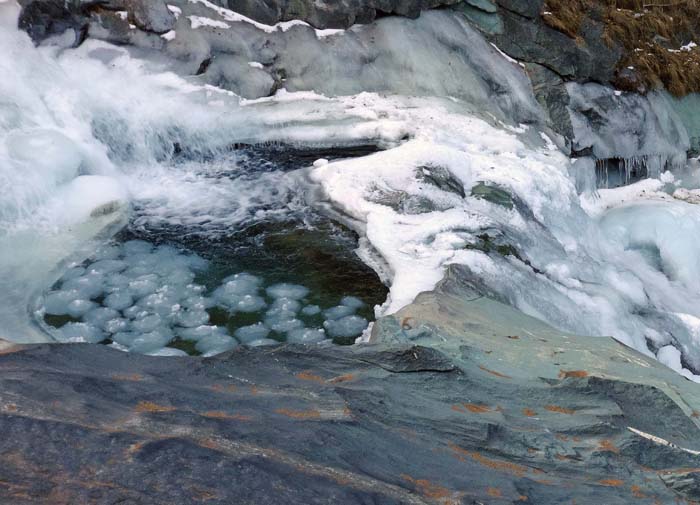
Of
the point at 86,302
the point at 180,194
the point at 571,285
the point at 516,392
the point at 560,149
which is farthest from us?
the point at 560,149

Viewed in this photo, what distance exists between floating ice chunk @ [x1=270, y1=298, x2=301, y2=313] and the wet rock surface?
125 cm

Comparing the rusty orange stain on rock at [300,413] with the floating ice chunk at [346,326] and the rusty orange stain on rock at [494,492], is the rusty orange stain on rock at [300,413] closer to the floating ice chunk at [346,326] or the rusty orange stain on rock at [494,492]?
the rusty orange stain on rock at [494,492]

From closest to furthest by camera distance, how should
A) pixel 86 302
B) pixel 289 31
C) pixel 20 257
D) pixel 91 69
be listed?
pixel 86 302, pixel 20 257, pixel 91 69, pixel 289 31

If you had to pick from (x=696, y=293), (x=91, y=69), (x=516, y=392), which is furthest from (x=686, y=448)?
(x=91, y=69)

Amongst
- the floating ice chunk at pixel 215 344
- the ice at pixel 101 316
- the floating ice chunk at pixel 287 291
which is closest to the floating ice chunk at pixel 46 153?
the ice at pixel 101 316

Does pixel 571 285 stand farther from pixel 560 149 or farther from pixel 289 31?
pixel 289 31

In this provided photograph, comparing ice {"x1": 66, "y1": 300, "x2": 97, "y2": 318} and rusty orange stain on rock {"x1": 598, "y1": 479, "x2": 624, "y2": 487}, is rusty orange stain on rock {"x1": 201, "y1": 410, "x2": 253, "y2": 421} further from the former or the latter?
ice {"x1": 66, "y1": 300, "x2": 97, "y2": 318}

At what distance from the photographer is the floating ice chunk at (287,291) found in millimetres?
4512

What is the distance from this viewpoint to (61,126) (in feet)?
19.1

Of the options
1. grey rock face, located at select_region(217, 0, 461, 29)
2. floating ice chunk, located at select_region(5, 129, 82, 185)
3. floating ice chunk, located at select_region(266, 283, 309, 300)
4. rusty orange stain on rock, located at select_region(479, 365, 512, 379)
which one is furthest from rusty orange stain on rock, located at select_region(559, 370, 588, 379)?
grey rock face, located at select_region(217, 0, 461, 29)

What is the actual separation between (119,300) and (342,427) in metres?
2.51

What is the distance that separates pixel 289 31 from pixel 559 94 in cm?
274

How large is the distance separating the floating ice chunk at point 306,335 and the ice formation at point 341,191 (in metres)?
0.01

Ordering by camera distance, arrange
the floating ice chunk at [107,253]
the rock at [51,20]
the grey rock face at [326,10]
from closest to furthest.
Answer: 1. the floating ice chunk at [107,253]
2. the rock at [51,20]
3. the grey rock face at [326,10]
